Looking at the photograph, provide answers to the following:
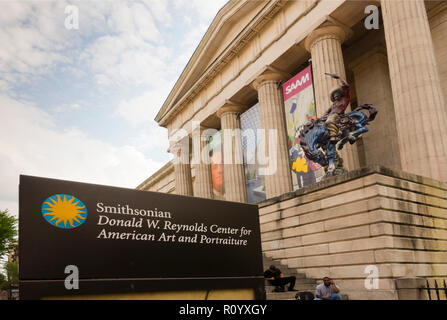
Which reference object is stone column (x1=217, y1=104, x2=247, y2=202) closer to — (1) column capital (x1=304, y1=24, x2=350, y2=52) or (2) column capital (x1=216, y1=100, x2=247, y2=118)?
(2) column capital (x1=216, y1=100, x2=247, y2=118)

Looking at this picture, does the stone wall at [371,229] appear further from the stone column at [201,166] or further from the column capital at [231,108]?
the stone column at [201,166]

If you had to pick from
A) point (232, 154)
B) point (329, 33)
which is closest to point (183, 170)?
point (232, 154)

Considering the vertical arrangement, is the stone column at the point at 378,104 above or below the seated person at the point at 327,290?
above

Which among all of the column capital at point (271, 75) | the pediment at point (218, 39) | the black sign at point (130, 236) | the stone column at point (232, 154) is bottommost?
the black sign at point (130, 236)

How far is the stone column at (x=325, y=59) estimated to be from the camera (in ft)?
72.1

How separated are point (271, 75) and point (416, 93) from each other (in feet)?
40.2

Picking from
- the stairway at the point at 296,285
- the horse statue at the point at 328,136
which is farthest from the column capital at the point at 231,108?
the stairway at the point at 296,285

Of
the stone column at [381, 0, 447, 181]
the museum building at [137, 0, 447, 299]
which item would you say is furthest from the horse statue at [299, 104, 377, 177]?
the stone column at [381, 0, 447, 181]

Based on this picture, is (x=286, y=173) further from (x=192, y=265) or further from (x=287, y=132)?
(x=192, y=265)

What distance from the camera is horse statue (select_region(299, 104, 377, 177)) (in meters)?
16.0

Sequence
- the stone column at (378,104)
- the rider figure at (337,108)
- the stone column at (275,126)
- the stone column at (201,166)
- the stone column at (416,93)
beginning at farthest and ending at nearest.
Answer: the stone column at (201,166) < the stone column at (275,126) < the stone column at (378,104) < the rider figure at (337,108) < the stone column at (416,93)

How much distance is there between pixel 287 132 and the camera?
2636cm

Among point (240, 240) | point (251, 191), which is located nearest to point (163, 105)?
point (251, 191)
